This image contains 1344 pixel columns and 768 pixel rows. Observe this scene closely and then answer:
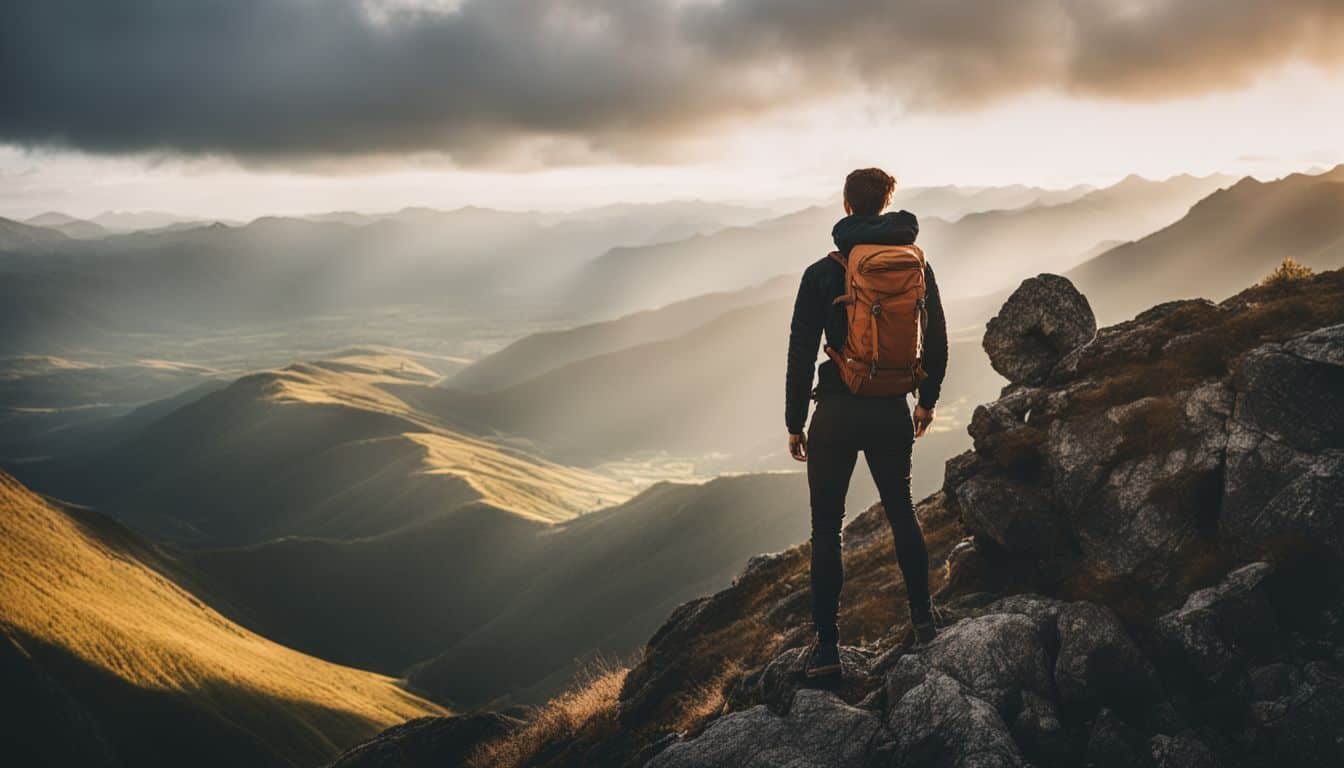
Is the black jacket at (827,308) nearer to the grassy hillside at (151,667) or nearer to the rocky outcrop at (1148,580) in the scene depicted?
the rocky outcrop at (1148,580)

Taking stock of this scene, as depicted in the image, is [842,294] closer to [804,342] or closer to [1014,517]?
[804,342]

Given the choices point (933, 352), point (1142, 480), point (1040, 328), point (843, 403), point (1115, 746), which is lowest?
point (1115, 746)

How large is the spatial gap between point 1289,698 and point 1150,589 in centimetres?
175

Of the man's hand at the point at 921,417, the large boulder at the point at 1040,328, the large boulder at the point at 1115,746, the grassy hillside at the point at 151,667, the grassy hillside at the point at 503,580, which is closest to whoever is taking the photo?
the large boulder at the point at 1115,746

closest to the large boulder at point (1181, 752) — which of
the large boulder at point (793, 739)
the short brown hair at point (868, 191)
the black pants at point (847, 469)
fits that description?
the large boulder at point (793, 739)

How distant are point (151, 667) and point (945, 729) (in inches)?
3965

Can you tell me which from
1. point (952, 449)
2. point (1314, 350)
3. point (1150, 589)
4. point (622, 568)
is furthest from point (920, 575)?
point (952, 449)

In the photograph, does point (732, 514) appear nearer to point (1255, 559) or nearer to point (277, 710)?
point (277, 710)

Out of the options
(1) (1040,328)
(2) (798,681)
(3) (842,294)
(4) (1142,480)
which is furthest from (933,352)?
(1) (1040,328)

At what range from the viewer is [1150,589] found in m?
8.84

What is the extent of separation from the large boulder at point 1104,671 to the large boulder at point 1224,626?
413 millimetres

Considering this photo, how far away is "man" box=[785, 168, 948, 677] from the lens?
7.96 metres

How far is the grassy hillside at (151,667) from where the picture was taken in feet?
253

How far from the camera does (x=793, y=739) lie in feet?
27.1
